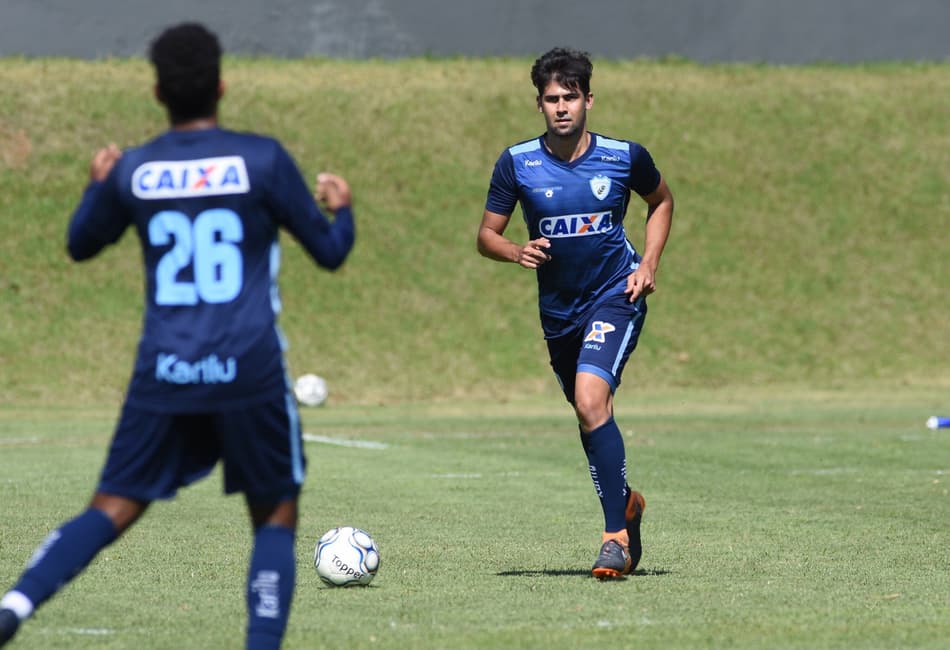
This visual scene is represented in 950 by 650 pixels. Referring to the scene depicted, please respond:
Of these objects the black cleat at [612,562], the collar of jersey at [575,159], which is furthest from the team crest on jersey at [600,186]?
the black cleat at [612,562]

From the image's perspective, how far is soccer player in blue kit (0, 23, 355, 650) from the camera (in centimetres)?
502

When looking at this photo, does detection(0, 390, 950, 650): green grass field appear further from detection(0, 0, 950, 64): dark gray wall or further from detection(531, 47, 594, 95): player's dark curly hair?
detection(0, 0, 950, 64): dark gray wall

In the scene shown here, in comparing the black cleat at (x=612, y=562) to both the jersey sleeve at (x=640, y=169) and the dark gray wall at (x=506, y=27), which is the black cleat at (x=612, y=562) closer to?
the jersey sleeve at (x=640, y=169)

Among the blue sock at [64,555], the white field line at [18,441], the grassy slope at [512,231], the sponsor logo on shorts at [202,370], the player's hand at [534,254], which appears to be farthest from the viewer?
the grassy slope at [512,231]

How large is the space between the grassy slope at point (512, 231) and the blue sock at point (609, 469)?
56.7 feet

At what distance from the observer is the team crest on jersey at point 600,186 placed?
27.1 ft

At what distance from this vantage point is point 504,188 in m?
8.47

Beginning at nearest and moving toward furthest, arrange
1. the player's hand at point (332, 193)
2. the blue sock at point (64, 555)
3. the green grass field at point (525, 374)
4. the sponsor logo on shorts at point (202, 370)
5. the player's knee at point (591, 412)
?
the sponsor logo on shorts at point (202, 370) → the blue sock at point (64, 555) → the player's hand at point (332, 193) → the green grass field at point (525, 374) → the player's knee at point (591, 412)

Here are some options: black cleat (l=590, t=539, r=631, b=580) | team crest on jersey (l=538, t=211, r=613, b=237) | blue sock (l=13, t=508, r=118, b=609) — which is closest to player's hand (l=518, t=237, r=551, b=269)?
team crest on jersey (l=538, t=211, r=613, b=237)

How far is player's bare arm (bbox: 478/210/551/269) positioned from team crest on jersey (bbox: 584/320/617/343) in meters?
0.42

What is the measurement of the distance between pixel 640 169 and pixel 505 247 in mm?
785

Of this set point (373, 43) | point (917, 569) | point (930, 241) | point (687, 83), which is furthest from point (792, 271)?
point (917, 569)

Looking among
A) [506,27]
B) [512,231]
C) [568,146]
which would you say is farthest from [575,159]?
[506,27]

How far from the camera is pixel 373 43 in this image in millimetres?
33406
